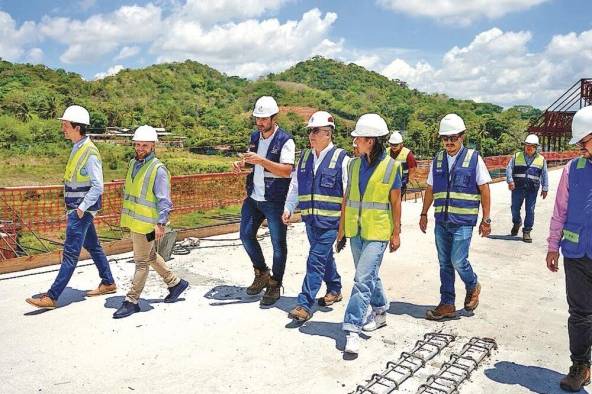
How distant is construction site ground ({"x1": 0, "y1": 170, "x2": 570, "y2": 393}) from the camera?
371 centimetres

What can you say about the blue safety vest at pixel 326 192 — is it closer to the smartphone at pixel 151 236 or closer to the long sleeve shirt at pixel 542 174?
the smartphone at pixel 151 236

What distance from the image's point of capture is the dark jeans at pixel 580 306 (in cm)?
351

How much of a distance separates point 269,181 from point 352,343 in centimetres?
190

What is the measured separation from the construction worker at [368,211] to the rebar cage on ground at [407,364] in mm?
368

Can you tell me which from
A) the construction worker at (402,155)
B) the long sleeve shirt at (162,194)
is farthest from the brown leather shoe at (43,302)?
the construction worker at (402,155)

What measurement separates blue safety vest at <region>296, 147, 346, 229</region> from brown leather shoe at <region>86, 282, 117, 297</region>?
8.34ft

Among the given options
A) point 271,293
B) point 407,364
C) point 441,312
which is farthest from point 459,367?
point 271,293

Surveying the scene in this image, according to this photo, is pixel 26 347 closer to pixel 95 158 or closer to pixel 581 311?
pixel 95 158

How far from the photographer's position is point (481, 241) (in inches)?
345

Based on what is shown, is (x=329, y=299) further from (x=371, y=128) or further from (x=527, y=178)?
(x=527, y=178)

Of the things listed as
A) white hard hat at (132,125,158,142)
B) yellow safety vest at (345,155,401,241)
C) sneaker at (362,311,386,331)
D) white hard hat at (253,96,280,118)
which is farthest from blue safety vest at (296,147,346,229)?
white hard hat at (132,125,158,142)

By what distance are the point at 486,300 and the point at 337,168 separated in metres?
2.35

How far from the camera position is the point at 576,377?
3.56 meters

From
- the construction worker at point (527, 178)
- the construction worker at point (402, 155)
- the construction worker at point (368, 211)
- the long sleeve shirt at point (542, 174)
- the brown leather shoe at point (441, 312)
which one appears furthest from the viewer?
the long sleeve shirt at point (542, 174)
